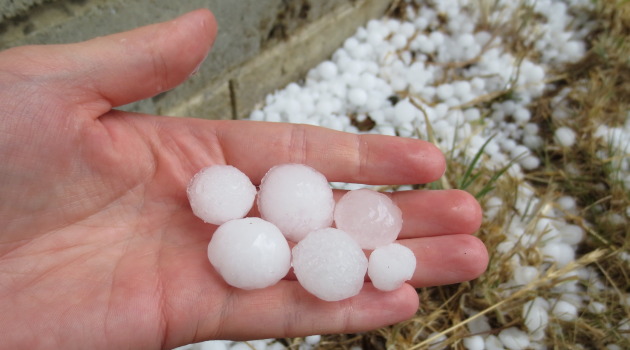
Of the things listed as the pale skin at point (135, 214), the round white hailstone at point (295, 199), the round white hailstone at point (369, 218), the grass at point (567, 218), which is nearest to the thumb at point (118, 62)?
the pale skin at point (135, 214)

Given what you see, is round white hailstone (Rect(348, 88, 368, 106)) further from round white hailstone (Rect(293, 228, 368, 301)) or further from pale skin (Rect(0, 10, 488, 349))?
round white hailstone (Rect(293, 228, 368, 301))

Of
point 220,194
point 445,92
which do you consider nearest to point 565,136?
point 445,92

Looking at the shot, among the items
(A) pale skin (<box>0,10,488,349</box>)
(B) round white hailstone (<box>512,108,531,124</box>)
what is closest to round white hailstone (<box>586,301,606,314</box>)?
(A) pale skin (<box>0,10,488,349</box>)

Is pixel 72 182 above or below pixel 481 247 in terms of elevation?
above

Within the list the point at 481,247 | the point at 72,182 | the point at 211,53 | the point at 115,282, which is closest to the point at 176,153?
the point at 72,182

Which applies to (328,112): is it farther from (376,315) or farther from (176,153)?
(376,315)

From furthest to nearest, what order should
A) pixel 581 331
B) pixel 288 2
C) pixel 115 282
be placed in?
pixel 288 2 < pixel 581 331 < pixel 115 282

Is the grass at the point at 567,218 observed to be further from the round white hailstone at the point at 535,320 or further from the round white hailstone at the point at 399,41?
the round white hailstone at the point at 399,41
